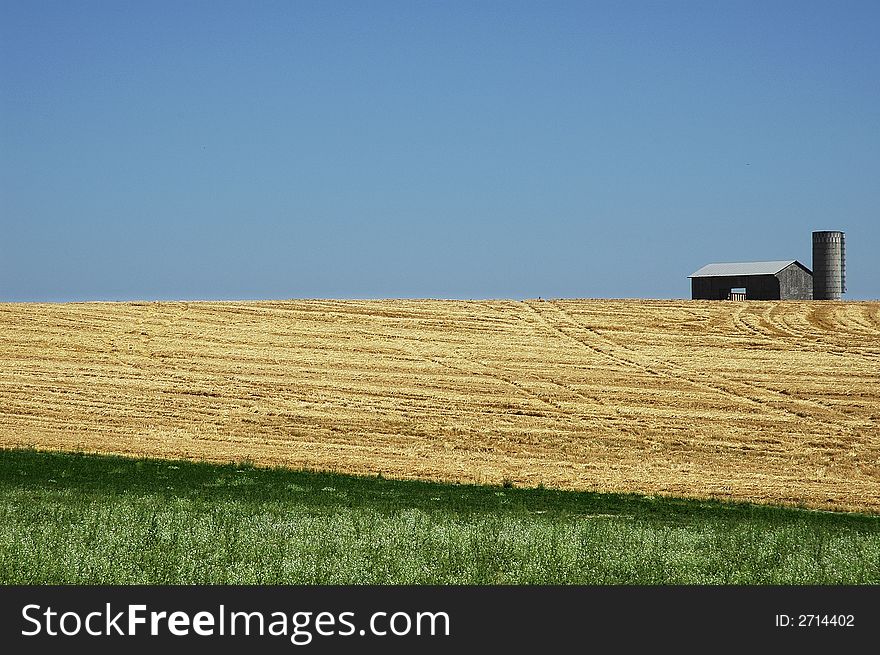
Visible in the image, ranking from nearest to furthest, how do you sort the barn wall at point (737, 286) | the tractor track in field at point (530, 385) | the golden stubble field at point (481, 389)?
the golden stubble field at point (481, 389)
the tractor track in field at point (530, 385)
the barn wall at point (737, 286)

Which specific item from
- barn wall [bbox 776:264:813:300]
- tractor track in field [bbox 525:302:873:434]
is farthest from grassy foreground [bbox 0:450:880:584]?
barn wall [bbox 776:264:813:300]

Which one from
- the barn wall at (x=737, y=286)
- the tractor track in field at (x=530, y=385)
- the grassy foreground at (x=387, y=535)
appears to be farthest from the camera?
the barn wall at (x=737, y=286)

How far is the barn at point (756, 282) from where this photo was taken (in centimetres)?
3756

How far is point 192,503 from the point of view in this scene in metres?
12.5

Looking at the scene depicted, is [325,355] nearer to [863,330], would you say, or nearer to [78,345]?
[78,345]

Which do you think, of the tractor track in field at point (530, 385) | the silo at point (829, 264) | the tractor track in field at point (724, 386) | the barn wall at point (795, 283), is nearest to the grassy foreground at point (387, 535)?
the tractor track in field at point (530, 385)

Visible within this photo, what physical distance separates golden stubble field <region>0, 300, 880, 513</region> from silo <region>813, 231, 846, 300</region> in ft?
22.2

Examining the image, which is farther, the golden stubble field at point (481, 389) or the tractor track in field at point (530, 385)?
the tractor track in field at point (530, 385)

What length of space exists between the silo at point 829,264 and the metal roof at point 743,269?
953mm

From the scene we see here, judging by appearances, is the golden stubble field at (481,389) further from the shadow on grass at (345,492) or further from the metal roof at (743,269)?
the metal roof at (743,269)

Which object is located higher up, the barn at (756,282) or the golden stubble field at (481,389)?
the barn at (756,282)

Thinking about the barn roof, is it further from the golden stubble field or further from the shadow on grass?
the shadow on grass

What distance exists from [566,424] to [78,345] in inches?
524

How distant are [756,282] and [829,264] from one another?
2.87 meters
